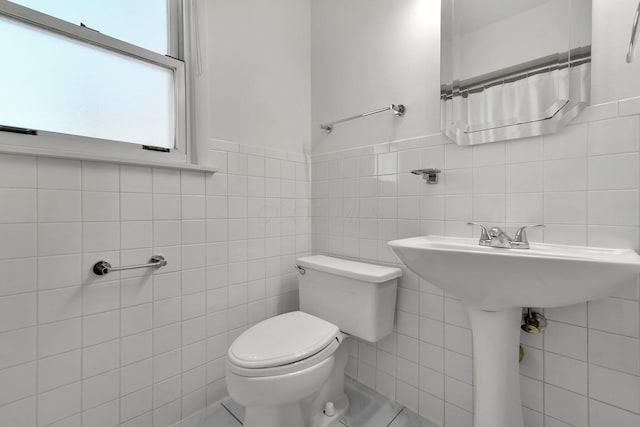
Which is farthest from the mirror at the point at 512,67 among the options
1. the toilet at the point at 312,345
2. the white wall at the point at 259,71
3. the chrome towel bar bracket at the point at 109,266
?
the chrome towel bar bracket at the point at 109,266

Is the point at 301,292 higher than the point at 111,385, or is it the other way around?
the point at 301,292

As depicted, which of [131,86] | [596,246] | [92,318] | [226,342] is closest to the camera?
[596,246]

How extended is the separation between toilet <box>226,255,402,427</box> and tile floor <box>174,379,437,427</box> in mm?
65

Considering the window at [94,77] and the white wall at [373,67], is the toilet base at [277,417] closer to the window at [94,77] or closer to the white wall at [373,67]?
the window at [94,77]

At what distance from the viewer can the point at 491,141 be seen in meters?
1.11

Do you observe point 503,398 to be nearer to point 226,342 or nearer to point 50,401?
point 226,342

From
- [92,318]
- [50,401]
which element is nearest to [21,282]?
[92,318]

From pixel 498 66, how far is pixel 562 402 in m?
1.27

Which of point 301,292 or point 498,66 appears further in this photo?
point 301,292

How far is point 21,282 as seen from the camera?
95 centimetres

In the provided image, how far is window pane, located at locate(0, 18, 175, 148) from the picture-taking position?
3.24 feet

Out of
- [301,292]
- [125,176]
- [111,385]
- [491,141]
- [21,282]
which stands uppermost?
[491,141]

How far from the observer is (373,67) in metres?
1.50

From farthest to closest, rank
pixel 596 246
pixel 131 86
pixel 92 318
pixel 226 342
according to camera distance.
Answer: pixel 226 342
pixel 131 86
pixel 92 318
pixel 596 246
